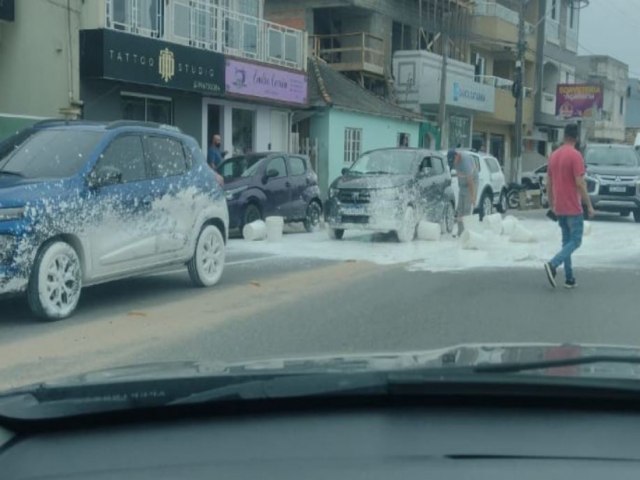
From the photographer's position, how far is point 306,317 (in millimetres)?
8961

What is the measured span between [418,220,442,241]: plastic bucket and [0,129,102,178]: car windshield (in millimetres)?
8658

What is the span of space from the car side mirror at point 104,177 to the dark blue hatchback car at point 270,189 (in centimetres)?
751

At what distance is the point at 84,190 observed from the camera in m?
8.53

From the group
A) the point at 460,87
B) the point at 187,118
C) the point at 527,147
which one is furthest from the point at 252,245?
the point at 527,147

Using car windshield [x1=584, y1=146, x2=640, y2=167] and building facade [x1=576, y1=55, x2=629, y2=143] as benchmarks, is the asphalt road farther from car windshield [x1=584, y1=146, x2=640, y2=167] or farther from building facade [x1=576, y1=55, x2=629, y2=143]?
building facade [x1=576, y1=55, x2=629, y2=143]

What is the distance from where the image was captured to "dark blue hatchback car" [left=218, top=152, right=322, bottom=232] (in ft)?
55.3

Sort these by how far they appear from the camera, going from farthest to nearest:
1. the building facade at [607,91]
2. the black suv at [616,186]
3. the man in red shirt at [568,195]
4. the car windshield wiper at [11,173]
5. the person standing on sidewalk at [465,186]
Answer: the building facade at [607,91]
the black suv at [616,186]
the person standing on sidewalk at [465,186]
the man in red shirt at [568,195]
the car windshield wiper at [11,173]

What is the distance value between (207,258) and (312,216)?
853 cm

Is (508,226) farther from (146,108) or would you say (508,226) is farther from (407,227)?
(146,108)

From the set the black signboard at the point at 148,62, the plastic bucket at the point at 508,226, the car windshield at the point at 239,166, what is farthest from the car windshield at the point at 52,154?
the plastic bucket at the point at 508,226

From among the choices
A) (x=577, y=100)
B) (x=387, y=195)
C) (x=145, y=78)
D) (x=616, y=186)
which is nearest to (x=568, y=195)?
(x=387, y=195)

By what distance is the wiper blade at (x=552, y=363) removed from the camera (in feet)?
8.61

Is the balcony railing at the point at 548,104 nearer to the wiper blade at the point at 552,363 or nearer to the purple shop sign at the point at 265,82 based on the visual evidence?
the purple shop sign at the point at 265,82

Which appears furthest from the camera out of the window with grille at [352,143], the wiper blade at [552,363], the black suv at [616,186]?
the window with grille at [352,143]
